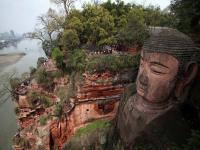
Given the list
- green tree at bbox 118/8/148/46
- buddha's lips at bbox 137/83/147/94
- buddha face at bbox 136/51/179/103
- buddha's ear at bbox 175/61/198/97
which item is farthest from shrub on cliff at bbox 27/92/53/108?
buddha's ear at bbox 175/61/198/97

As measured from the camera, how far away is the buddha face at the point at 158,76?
5863 millimetres

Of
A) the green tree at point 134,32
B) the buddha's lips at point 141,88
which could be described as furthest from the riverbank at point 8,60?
the buddha's lips at point 141,88

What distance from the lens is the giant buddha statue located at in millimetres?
5875

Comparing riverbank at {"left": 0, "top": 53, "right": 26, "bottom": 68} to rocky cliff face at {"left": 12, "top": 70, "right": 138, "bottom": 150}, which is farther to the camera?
riverbank at {"left": 0, "top": 53, "right": 26, "bottom": 68}

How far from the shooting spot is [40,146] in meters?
13.8

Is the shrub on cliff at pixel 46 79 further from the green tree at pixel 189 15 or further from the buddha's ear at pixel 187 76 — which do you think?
the buddha's ear at pixel 187 76

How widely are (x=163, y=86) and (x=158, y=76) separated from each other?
0.81 ft

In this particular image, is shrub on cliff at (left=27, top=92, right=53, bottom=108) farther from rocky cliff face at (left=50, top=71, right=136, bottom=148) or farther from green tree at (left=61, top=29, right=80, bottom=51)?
rocky cliff face at (left=50, top=71, right=136, bottom=148)

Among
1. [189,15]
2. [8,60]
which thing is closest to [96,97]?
[189,15]

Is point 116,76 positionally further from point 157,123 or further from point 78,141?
point 157,123

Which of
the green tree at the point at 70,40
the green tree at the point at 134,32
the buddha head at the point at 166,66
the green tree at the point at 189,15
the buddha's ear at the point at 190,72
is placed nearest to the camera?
the buddha head at the point at 166,66

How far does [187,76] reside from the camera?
607cm

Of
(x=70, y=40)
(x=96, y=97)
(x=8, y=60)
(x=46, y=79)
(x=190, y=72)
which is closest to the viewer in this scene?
(x=190, y=72)

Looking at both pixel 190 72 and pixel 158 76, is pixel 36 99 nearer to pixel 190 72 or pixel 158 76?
pixel 158 76
